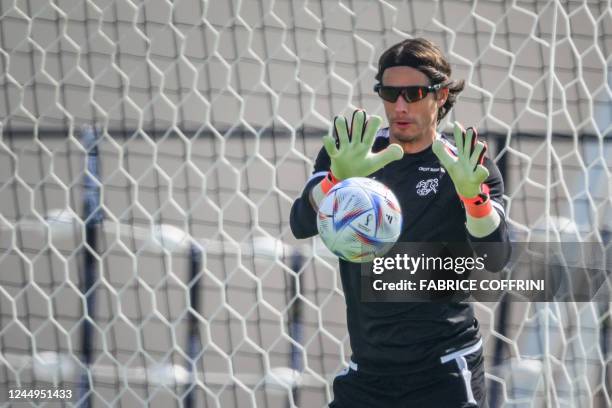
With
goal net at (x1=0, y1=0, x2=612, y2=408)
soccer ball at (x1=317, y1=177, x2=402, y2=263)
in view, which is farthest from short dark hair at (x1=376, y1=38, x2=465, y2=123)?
goal net at (x1=0, y1=0, x2=612, y2=408)

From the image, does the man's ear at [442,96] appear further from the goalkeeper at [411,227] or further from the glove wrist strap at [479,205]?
the glove wrist strap at [479,205]

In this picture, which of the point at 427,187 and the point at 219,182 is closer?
the point at 427,187

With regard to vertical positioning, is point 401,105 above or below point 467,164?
above

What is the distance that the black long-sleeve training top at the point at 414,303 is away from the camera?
203cm

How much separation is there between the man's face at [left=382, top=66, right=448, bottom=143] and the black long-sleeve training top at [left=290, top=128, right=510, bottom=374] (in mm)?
49

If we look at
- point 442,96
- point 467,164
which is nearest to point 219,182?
point 442,96

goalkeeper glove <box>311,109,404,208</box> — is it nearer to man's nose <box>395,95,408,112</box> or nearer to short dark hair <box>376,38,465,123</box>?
man's nose <box>395,95,408,112</box>

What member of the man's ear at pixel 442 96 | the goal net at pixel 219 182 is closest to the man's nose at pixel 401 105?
the man's ear at pixel 442 96

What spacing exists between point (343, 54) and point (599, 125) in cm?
90

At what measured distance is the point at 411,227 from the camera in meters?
2.06

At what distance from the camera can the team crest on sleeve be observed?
2.07m

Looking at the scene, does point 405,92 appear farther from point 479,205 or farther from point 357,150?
point 479,205

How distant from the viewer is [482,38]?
3.33m

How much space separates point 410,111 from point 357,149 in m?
0.16
